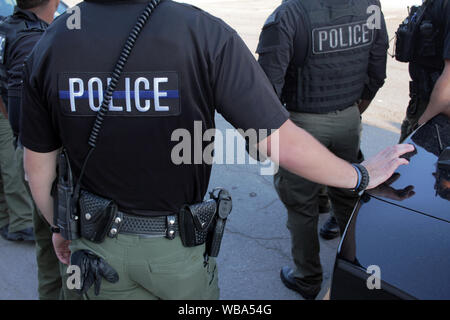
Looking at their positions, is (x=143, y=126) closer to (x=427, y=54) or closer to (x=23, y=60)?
(x=23, y=60)

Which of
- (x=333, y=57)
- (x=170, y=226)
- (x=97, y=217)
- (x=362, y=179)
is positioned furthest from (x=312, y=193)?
(x=97, y=217)

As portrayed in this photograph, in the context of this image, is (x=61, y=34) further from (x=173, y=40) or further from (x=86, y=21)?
(x=173, y=40)

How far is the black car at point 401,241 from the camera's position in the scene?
115 centimetres

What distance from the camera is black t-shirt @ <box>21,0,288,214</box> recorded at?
1.19 m

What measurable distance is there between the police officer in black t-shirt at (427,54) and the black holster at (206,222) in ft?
4.82

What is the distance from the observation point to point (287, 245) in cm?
304

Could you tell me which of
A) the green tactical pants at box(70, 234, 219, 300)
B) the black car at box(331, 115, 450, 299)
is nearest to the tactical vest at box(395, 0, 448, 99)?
the black car at box(331, 115, 450, 299)

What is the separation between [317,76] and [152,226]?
55.1 inches

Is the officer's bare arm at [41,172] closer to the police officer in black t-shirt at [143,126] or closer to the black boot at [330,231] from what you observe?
the police officer in black t-shirt at [143,126]

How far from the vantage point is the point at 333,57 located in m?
2.30

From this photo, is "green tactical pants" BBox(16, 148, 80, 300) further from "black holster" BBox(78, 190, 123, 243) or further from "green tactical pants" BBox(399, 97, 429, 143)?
"green tactical pants" BBox(399, 97, 429, 143)
